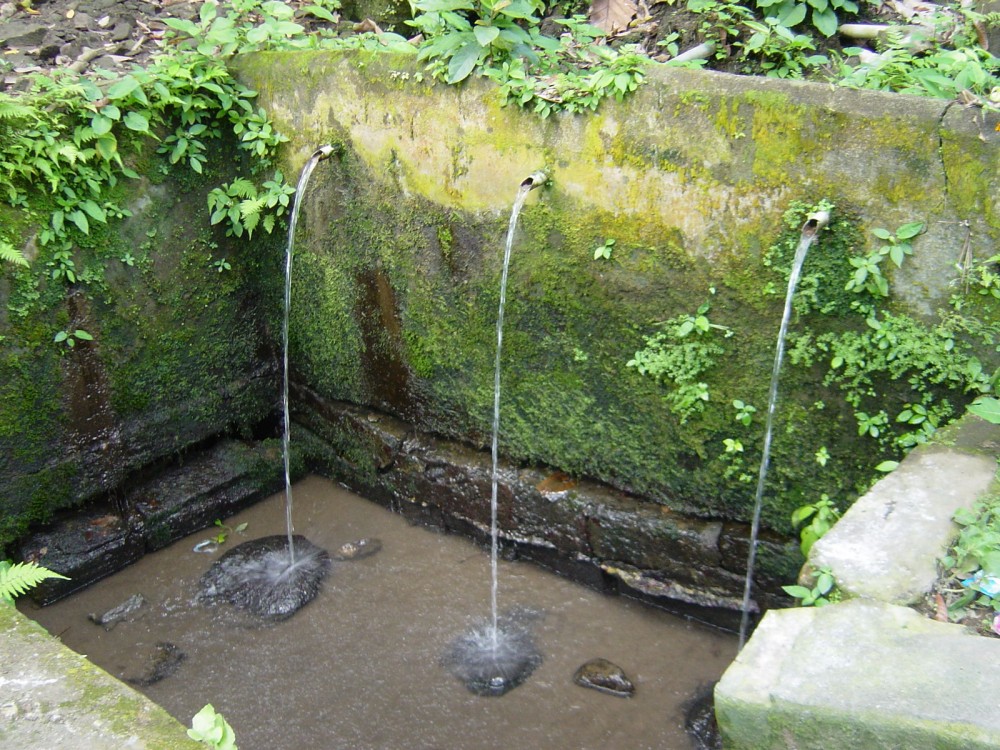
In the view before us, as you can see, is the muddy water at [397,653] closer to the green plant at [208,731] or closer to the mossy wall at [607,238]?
the mossy wall at [607,238]

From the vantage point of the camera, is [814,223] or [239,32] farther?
[239,32]

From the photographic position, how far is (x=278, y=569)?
208 inches

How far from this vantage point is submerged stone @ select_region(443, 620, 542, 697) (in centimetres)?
432

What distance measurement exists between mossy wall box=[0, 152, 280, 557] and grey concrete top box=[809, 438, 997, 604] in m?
4.07

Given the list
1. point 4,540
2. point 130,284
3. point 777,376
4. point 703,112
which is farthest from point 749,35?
point 4,540

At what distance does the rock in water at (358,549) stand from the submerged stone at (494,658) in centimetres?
104

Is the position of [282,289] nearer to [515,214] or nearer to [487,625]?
[515,214]

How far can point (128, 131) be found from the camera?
16.2 ft

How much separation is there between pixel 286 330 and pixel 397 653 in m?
2.26

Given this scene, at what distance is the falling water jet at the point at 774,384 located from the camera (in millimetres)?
3555

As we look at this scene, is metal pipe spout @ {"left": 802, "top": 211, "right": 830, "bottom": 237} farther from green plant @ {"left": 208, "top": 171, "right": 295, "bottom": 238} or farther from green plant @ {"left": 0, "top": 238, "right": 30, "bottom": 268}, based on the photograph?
green plant @ {"left": 0, "top": 238, "right": 30, "bottom": 268}

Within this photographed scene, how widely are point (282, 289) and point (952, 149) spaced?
13.4 ft

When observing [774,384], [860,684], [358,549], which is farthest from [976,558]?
[358,549]

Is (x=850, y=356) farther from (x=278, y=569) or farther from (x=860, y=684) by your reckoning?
(x=278, y=569)
